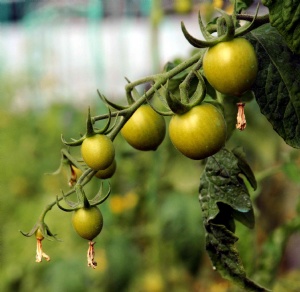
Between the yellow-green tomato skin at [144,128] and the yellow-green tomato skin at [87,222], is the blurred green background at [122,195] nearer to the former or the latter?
the yellow-green tomato skin at [144,128]

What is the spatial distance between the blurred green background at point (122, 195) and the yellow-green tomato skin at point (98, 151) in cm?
34

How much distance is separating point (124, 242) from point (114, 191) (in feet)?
1.67

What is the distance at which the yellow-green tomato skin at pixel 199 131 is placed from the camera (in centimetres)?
74

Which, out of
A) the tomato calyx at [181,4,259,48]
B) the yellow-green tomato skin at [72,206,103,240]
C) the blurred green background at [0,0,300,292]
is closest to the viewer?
the tomato calyx at [181,4,259,48]

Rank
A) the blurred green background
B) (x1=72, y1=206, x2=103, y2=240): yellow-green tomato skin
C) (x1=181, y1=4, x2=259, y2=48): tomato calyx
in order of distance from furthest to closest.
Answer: the blurred green background → (x1=72, y1=206, x2=103, y2=240): yellow-green tomato skin → (x1=181, y1=4, x2=259, y2=48): tomato calyx

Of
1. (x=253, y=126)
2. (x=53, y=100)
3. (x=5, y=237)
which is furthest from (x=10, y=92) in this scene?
(x=253, y=126)

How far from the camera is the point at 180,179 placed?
2.18 m

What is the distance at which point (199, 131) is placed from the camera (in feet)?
2.43

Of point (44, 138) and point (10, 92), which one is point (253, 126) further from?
point (10, 92)

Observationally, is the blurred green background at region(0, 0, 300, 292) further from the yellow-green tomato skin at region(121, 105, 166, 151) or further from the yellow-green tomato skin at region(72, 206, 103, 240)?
the yellow-green tomato skin at region(72, 206, 103, 240)

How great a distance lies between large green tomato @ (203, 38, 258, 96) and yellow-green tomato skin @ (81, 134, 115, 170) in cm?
15

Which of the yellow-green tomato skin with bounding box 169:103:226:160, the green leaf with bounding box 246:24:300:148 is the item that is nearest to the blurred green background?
the green leaf with bounding box 246:24:300:148

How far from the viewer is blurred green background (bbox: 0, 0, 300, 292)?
2.27m

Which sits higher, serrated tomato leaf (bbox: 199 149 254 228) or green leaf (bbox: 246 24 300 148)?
green leaf (bbox: 246 24 300 148)
